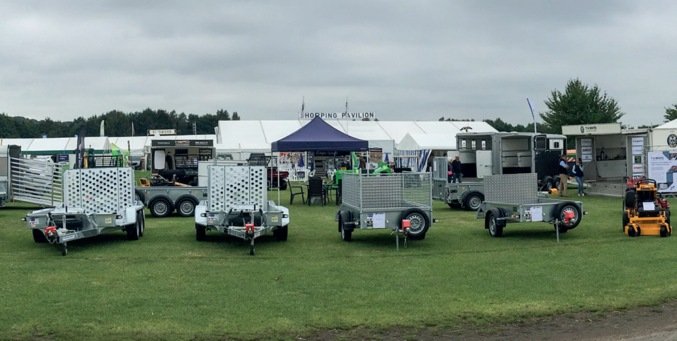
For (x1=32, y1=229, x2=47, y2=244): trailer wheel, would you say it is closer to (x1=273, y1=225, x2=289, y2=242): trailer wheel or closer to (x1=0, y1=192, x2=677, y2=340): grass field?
(x1=0, y1=192, x2=677, y2=340): grass field

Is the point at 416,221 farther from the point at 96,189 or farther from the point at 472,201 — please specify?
the point at 472,201

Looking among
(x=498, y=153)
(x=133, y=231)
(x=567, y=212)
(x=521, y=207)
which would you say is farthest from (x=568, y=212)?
(x=498, y=153)

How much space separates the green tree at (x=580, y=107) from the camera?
2308 inches

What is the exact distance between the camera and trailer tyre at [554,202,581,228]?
1441 cm

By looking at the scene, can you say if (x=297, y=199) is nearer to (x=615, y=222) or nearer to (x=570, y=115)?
(x=615, y=222)

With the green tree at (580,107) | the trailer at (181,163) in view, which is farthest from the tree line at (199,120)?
the trailer at (181,163)

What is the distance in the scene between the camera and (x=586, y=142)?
3033cm

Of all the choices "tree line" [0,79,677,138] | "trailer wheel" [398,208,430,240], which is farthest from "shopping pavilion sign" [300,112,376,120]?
"trailer wheel" [398,208,430,240]

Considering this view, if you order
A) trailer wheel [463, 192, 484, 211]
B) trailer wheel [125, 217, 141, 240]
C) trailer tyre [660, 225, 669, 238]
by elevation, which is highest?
trailer wheel [463, 192, 484, 211]

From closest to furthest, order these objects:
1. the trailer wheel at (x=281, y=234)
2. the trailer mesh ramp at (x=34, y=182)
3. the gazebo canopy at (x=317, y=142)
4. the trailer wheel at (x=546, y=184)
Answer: the trailer wheel at (x=281, y=234), the trailer mesh ramp at (x=34, y=182), the gazebo canopy at (x=317, y=142), the trailer wheel at (x=546, y=184)

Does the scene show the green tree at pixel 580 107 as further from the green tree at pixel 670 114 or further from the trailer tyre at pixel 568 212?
the trailer tyre at pixel 568 212

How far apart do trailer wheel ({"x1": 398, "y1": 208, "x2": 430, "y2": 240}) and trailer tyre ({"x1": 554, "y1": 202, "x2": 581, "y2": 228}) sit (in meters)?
2.90

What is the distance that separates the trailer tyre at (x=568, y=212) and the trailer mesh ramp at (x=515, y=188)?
1063mm

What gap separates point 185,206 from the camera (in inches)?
776
